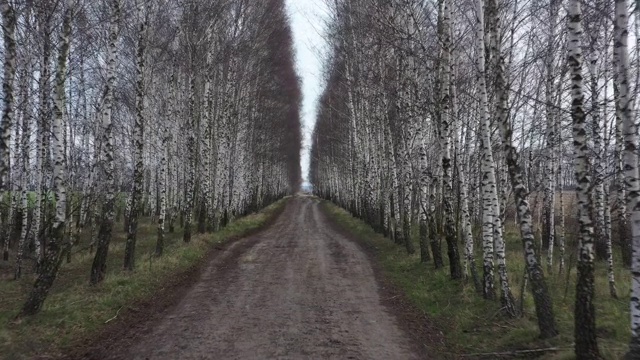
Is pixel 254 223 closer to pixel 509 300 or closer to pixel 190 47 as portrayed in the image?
pixel 190 47

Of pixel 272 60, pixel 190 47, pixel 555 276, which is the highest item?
pixel 272 60

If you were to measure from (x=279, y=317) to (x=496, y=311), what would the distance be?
3746 mm

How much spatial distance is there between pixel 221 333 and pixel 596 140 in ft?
34.2

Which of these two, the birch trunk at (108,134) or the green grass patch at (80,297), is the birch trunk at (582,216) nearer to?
the green grass patch at (80,297)

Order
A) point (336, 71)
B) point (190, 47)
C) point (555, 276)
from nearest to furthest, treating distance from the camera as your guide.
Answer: point (555, 276)
point (190, 47)
point (336, 71)

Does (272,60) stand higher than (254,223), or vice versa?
(272,60)

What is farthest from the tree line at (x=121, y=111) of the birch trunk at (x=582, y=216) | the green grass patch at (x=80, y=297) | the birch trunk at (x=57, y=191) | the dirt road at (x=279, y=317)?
→ the birch trunk at (x=582, y=216)

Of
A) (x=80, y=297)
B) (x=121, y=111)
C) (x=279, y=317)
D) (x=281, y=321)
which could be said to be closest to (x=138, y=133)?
(x=80, y=297)

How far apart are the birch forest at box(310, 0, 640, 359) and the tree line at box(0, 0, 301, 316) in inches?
195

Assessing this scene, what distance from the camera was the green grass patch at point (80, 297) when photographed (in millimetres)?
6238

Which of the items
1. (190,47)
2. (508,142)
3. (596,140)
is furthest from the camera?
(190,47)

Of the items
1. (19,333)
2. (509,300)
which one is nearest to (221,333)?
(19,333)

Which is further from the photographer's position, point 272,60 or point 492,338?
point 272,60

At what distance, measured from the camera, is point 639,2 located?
482 centimetres
